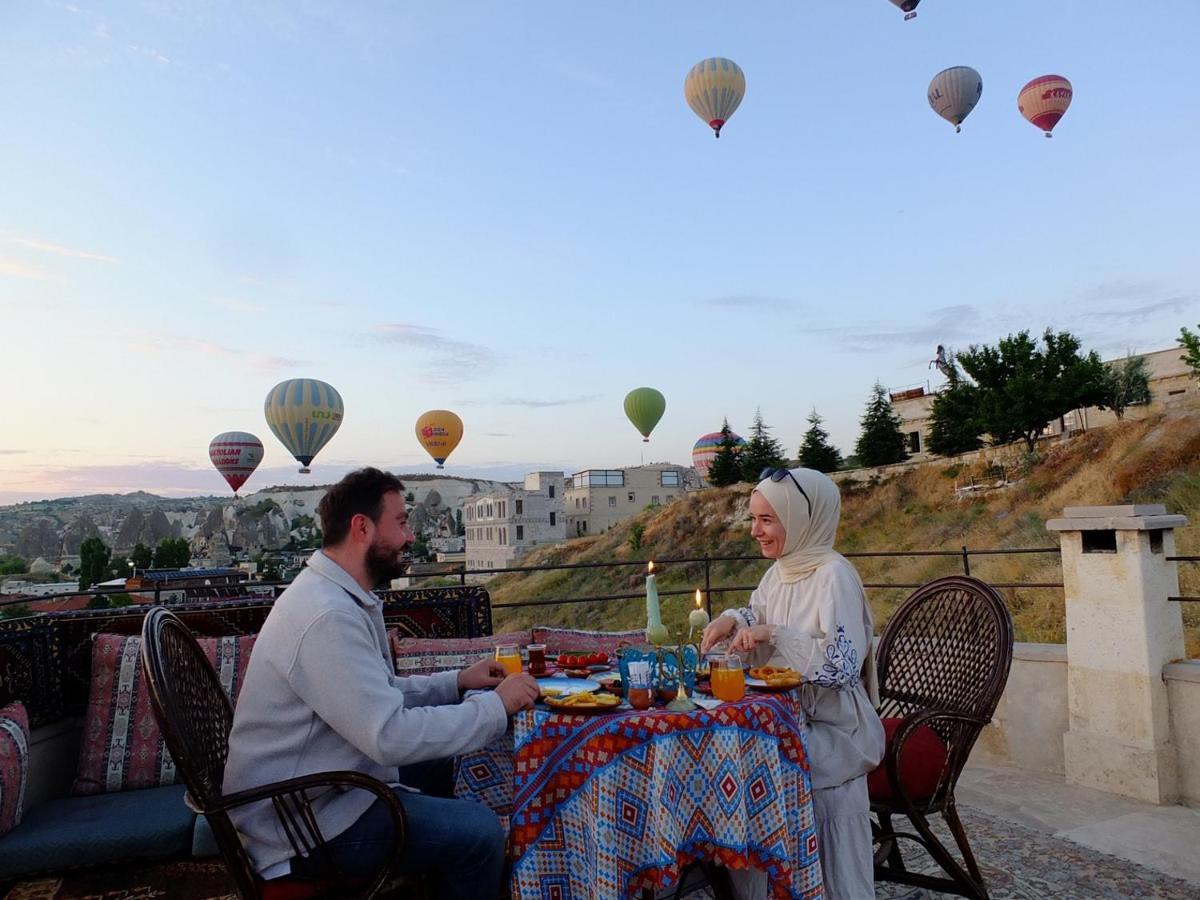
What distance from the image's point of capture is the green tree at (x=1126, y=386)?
104 ft

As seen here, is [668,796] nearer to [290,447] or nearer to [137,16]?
[137,16]

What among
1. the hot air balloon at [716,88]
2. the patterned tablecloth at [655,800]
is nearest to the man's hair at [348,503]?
the patterned tablecloth at [655,800]

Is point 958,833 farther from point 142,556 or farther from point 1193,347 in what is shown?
point 142,556

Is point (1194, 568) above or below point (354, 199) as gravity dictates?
below

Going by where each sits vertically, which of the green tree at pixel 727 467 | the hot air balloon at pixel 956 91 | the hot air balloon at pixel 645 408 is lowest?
the green tree at pixel 727 467

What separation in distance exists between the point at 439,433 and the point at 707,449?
59.2ft

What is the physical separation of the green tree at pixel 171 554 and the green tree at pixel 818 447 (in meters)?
53.0

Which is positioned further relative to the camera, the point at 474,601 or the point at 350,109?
the point at 350,109

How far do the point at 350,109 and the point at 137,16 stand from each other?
379 cm

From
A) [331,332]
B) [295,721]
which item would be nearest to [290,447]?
[331,332]

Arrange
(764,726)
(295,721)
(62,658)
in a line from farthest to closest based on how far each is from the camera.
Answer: (62,658) → (764,726) → (295,721)

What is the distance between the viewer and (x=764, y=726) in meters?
2.07

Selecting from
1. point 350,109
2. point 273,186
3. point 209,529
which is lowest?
point 209,529

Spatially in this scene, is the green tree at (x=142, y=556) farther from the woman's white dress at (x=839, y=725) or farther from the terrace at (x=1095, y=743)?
the woman's white dress at (x=839, y=725)
